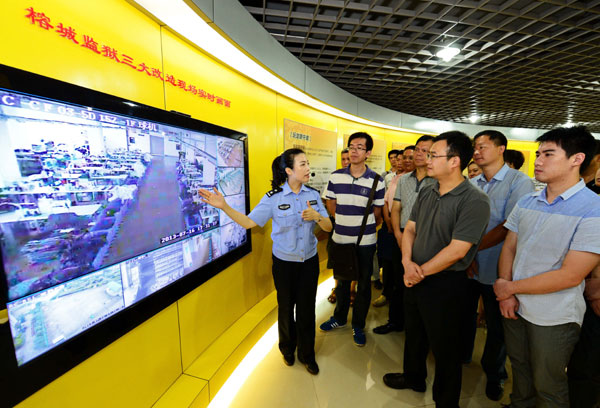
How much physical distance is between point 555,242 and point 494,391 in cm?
143

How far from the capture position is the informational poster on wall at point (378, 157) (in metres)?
5.57

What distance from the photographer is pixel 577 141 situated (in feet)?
4.27

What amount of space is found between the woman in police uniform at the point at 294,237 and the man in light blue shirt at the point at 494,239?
4.31 ft

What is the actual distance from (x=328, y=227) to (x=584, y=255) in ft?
4.87

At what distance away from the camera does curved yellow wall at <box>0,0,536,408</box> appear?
102 centimetres

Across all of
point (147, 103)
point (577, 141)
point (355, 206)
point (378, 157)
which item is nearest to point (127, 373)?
point (147, 103)

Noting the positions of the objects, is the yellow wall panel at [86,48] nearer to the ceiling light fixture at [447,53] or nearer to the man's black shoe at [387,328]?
the man's black shoe at [387,328]

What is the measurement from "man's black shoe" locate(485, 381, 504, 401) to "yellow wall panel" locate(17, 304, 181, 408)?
2.45m

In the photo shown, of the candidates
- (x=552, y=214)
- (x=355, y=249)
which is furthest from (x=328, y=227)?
(x=552, y=214)

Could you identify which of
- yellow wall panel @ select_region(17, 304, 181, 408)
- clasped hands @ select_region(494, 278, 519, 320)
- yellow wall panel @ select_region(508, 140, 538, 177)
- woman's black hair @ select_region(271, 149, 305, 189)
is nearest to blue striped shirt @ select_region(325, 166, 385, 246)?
woman's black hair @ select_region(271, 149, 305, 189)

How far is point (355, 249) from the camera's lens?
2.50m

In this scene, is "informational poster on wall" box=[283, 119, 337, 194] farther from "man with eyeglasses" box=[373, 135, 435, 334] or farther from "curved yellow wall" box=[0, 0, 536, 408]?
"man with eyeglasses" box=[373, 135, 435, 334]

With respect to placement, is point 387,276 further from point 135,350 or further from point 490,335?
point 135,350

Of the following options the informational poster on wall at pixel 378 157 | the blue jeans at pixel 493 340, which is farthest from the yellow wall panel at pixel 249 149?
the informational poster on wall at pixel 378 157
